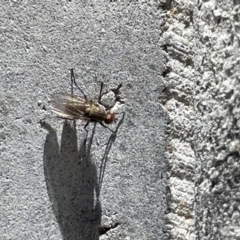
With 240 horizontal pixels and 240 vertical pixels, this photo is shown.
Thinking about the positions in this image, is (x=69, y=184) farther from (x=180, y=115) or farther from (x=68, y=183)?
(x=180, y=115)

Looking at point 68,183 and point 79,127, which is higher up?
point 79,127

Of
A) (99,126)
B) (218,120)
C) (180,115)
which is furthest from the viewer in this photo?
(99,126)

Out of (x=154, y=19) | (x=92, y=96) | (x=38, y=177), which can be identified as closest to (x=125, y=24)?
(x=154, y=19)

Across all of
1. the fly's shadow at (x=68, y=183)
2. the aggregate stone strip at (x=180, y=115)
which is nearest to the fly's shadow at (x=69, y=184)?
the fly's shadow at (x=68, y=183)

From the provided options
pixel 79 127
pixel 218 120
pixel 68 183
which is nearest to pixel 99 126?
pixel 79 127

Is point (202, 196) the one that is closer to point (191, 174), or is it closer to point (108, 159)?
point (191, 174)

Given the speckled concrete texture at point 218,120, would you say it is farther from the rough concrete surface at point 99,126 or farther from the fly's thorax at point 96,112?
the fly's thorax at point 96,112

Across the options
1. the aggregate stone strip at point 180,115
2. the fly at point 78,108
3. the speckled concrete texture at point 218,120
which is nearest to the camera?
the speckled concrete texture at point 218,120
